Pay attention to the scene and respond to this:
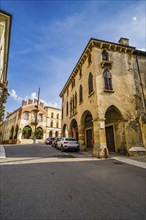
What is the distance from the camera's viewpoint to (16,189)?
12.2 feet

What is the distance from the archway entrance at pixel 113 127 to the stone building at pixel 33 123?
20.2m

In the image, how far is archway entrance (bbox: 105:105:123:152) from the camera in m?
12.4

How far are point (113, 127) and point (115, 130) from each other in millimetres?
402

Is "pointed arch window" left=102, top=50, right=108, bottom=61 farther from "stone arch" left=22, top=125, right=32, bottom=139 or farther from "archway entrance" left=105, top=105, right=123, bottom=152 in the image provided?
"stone arch" left=22, top=125, right=32, bottom=139

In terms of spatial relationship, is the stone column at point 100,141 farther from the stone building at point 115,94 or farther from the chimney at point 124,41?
the chimney at point 124,41

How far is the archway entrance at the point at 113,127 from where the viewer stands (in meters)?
12.4

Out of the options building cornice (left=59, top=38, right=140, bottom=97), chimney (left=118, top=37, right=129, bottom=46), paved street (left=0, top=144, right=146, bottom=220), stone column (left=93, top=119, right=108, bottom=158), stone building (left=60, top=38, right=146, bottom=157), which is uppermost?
chimney (left=118, top=37, right=129, bottom=46)

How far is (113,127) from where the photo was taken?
1316 centimetres

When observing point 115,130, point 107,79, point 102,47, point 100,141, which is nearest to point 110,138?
point 115,130

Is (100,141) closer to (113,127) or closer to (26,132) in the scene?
(113,127)

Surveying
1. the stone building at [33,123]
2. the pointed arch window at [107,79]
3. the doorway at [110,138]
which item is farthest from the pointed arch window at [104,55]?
the stone building at [33,123]

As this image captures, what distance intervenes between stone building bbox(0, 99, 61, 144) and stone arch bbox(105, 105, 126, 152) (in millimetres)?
20266

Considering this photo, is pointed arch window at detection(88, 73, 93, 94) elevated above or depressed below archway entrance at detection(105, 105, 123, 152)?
above

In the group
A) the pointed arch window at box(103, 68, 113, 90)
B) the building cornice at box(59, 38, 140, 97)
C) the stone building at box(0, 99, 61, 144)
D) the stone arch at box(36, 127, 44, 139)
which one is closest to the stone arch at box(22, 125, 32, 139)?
the stone building at box(0, 99, 61, 144)
